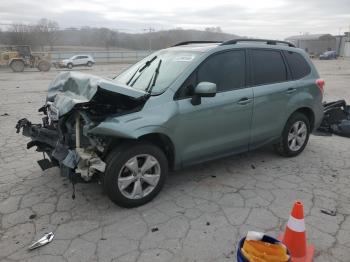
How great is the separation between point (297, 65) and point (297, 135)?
1082 mm

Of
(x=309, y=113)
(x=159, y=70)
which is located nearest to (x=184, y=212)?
(x=159, y=70)

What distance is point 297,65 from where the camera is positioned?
4.80 metres

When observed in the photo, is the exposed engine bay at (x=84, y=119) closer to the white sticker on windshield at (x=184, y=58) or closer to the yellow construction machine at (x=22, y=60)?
the white sticker on windshield at (x=184, y=58)

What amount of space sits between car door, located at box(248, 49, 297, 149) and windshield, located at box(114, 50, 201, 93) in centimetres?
97

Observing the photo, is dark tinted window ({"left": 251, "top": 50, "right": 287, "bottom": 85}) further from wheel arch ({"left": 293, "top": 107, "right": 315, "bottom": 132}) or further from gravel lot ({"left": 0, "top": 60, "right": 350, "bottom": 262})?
gravel lot ({"left": 0, "top": 60, "right": 350, "bottom": 262})

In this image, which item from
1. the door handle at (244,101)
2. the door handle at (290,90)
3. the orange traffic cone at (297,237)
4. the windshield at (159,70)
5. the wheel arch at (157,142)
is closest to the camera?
the orange traffic cone at (297,237)

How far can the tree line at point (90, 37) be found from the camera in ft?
143

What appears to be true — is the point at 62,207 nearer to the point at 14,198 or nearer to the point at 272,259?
the point at 14,198

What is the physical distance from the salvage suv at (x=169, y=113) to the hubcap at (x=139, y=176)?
11mm

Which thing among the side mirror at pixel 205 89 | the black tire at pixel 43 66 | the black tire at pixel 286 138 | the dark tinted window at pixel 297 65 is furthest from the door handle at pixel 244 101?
the black tire at pixel 43 66

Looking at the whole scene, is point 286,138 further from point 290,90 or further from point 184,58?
point 184,58

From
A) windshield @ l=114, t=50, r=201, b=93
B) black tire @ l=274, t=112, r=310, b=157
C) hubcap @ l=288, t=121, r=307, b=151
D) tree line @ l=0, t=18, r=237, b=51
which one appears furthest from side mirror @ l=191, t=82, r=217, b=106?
tree line @ l=0, t=18, r=237, b=51

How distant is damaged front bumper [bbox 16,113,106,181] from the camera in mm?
3158

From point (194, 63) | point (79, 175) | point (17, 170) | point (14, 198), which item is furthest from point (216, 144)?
point (17, 170)
